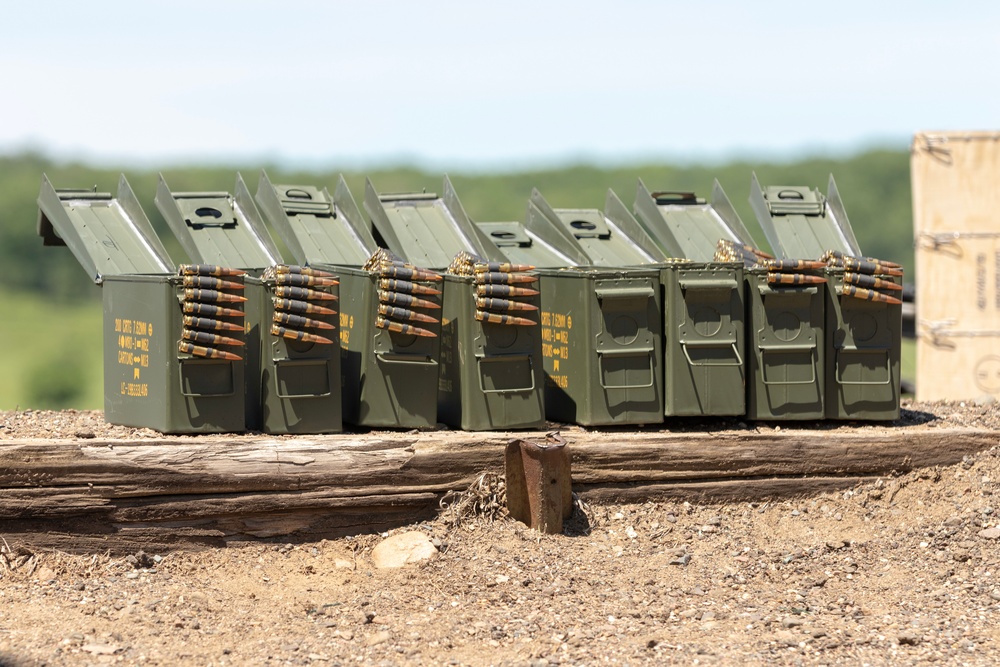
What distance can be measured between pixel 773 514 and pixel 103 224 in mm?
5583

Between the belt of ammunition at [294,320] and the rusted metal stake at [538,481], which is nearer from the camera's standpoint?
the belt of ammunition at [294,320]

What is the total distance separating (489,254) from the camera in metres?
Answer: 10.3

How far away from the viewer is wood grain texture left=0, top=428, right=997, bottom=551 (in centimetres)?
828

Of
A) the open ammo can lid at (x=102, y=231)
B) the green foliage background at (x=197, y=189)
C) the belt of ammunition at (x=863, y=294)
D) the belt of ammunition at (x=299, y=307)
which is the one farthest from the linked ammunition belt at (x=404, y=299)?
the green foliage background at (x=197, y=189)

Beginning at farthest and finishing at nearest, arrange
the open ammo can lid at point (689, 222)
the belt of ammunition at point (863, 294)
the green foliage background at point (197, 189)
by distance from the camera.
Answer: the green foliage background at point (197, 189), the open ammo can lid at point (689, 222), the belt of ammunition at point (863, 294)

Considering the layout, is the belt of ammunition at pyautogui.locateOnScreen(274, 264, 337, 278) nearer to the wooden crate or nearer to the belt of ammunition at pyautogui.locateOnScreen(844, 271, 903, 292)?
the belt of ammunition at pyautogui.locateOnScreen(844, 271, 903, 292)

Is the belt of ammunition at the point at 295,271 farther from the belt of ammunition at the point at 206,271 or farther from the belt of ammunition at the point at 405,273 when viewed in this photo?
the belt of ammunition at the point at 405,273

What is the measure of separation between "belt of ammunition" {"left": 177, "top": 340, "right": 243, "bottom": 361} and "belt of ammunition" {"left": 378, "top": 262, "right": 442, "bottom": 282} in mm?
1202

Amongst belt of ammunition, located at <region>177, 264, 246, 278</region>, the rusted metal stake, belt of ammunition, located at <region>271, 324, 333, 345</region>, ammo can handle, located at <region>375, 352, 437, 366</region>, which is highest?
belt of ammunition, located at <region>177, 264, 246, 278</region>

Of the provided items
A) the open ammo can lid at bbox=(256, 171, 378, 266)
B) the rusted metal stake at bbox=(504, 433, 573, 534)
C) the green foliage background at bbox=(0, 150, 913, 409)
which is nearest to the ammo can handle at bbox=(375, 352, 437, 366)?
the rusted metal stake at bbox=(504, 433, 573, 534)

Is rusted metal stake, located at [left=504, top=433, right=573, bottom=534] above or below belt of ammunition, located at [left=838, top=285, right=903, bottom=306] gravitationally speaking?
below

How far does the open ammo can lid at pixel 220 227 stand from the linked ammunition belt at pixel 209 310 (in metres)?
1.08

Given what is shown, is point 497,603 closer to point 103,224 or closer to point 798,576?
point 798,576

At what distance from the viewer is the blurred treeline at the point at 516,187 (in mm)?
51688
